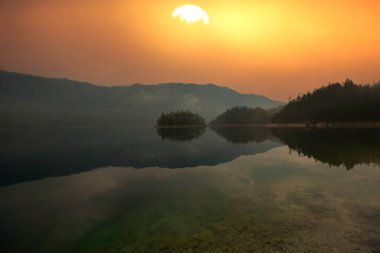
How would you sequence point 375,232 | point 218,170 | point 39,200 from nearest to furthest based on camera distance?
point 375,232 < point 39,200 < point 218,170

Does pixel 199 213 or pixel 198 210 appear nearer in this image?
pixel 199 213

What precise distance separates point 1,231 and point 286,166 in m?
36.5

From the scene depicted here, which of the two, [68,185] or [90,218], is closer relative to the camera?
[90,218]

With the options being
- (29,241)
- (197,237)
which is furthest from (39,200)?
(197,237)

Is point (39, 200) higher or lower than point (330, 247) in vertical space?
lower

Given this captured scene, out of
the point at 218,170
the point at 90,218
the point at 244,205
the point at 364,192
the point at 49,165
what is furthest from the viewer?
the point at 49,165

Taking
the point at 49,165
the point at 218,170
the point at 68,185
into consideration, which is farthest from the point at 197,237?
the point at 49,165

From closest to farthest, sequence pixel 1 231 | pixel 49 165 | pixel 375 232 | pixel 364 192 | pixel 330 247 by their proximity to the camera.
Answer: pixel 330 247 → pixel 375 232 → pixel 1 231 → pixel 364 192 → pixel 49 165

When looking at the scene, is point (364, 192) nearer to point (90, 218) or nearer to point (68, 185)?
point (90, 218)

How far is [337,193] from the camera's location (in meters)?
26.1

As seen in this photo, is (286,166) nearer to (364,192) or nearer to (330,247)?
(364,192)

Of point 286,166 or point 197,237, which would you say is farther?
point 286,166

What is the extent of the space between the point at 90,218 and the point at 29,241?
469 cm

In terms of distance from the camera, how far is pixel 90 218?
69.7ft
